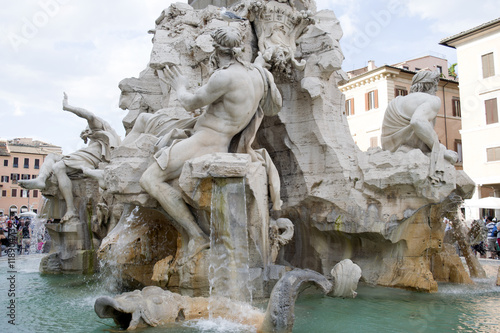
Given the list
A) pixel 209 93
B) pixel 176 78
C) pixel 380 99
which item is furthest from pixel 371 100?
pixel 209 93

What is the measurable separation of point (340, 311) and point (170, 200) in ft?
6.99

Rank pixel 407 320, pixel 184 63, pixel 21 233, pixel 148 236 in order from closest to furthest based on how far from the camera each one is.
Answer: pixel 407 320 < pixel 148 236 < pixel 184 63 < pixel 21 233

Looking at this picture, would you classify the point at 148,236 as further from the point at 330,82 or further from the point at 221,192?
the point at 330,82

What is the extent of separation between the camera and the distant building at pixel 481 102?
23.0m

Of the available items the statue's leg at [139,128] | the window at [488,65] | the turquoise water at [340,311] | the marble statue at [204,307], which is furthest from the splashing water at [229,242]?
the window at [488,65]

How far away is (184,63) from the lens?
679 centimetres

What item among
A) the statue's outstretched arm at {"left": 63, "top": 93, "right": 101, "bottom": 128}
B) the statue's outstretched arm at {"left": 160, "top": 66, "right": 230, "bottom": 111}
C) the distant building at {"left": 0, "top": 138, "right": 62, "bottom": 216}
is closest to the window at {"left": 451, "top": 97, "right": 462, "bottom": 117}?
the statue's outstretched arm at {"left": 63, "top": 93, "right": 101, "bottom": 128}

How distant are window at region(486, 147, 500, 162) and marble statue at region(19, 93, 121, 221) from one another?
786 inches

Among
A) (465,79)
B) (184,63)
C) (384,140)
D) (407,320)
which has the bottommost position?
(407,320)

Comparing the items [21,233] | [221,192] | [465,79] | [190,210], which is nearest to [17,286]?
[190,210]

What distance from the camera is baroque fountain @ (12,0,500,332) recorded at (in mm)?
5039

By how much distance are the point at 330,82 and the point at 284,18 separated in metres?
1.15

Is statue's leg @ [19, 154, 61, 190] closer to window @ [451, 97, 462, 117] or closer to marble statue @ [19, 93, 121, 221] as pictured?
marble statue @ [19, 93, 121, 221]

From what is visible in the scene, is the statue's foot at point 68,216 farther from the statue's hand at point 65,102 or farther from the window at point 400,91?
the window at point 400,91
